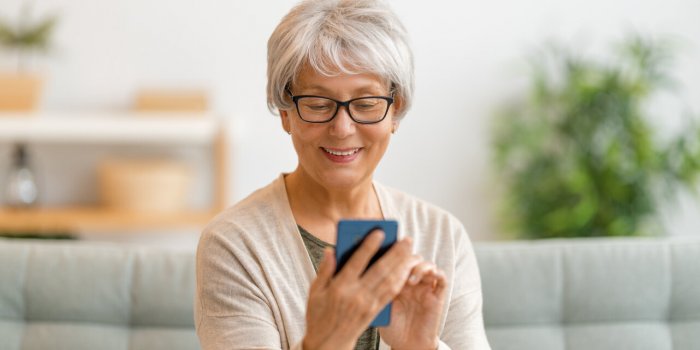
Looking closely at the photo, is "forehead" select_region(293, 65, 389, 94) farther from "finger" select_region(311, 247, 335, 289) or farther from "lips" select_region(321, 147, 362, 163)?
"finger" select_region(311, 247, 335, 289)

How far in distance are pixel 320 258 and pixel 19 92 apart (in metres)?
2.65

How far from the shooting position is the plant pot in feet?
13.0

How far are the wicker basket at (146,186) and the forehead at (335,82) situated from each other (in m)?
2.44

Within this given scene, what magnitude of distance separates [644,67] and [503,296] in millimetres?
2057

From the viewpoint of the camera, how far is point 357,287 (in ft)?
4.48

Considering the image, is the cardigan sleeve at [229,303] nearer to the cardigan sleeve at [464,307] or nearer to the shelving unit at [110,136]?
the cardigan sleeve at [464,307]

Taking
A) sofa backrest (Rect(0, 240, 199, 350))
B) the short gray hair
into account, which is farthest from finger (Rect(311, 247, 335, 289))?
sofa backrest (Rect(0, 240, 199, 350))

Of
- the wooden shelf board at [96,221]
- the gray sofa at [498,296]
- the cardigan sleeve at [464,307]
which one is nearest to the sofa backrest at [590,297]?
the gray sofa at [498,296]

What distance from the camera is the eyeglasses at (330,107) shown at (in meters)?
1.58

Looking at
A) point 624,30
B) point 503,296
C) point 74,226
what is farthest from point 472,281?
point 624,30

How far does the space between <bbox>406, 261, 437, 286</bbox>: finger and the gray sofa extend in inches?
26.9

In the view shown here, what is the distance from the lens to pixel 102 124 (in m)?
3.85

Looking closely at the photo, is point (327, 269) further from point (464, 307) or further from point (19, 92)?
point (19, 92)

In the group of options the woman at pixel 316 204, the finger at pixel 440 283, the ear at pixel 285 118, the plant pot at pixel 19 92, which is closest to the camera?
the finger at pixel 440 283
